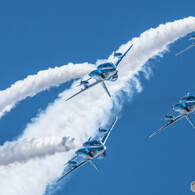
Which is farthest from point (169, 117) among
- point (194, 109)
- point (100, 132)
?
point (100, 132)

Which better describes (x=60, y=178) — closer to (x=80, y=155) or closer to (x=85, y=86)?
(x=80, y=155)

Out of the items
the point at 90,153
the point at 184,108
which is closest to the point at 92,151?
the point at 90,153

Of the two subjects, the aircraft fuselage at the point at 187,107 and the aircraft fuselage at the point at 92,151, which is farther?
the aircraft fuselage at the point at 187,107

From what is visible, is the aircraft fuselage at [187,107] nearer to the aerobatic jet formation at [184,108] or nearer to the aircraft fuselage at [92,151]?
the aerobatic jet formation at [184,108]

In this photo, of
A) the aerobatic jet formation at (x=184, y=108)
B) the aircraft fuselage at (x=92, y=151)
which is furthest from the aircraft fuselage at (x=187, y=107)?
the aircraft fuselage at (x=92, y=151)

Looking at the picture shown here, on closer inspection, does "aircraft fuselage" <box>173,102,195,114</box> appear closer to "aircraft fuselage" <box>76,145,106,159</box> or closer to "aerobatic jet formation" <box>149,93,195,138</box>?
"aerobatic jet formation" <box>149,93,195,138</box>

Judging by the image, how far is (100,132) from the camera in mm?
195875

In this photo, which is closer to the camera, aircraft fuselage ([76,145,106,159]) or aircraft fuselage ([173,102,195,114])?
aircraft fuselage ([76,145,106,159])

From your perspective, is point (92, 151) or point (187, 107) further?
point (187, 107)

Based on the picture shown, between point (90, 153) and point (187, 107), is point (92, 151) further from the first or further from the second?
point (187, 107)

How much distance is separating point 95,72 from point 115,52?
41.9 feet

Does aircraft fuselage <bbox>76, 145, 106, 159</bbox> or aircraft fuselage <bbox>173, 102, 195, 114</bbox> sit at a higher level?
aircraft fuselage <bbox>76, 145, 106, 159</bbox>

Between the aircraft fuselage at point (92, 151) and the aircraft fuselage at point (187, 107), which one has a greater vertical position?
the aircraft fuselage at point (92, 151)

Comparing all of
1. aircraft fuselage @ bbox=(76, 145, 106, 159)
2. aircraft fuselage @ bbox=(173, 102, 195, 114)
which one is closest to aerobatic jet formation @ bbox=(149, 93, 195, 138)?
aircraft fuselage @ bbox=(173, 102, 195, 114)
